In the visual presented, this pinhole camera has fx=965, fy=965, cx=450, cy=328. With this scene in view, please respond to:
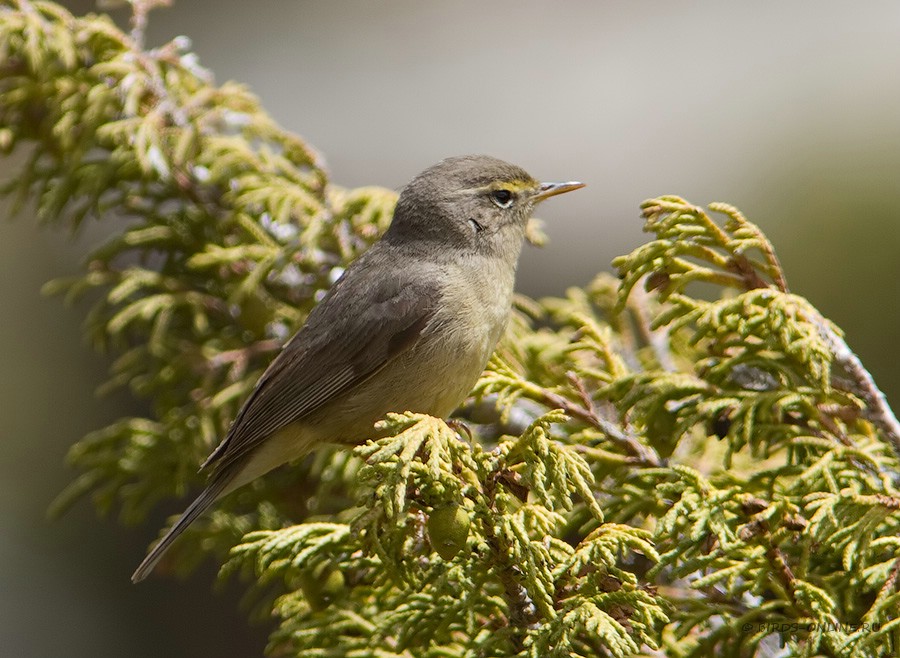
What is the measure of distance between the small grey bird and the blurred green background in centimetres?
89

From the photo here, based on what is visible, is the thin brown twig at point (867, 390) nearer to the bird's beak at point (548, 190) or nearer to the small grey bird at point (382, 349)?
the small grey bird at point (382, 349)

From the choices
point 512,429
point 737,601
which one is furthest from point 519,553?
point 512,429

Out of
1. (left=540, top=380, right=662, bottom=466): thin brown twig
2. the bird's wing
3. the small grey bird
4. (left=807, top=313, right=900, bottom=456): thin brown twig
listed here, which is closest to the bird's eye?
the small grey bird

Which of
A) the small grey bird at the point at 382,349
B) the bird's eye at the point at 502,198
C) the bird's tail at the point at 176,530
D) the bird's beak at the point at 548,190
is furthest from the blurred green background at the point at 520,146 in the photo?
the bird's beak at the point at 548,190

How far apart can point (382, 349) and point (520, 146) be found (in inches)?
317

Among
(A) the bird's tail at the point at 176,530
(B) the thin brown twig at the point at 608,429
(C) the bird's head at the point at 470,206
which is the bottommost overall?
(A) the bird's tail at the point at 176,530

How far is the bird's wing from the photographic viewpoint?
3115mm

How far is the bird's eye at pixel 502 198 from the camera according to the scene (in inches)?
139

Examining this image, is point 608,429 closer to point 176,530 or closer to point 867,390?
point 867,390

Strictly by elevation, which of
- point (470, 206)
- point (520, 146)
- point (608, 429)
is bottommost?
point (520, 146)

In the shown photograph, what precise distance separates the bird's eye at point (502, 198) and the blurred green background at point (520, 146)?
182cm

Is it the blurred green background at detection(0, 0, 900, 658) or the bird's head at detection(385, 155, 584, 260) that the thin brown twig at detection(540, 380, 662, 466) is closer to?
the bird's head at detection(385, 155, 584, 260)

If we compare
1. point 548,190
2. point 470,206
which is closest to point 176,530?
point 470,206

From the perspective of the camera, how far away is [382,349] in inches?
124
